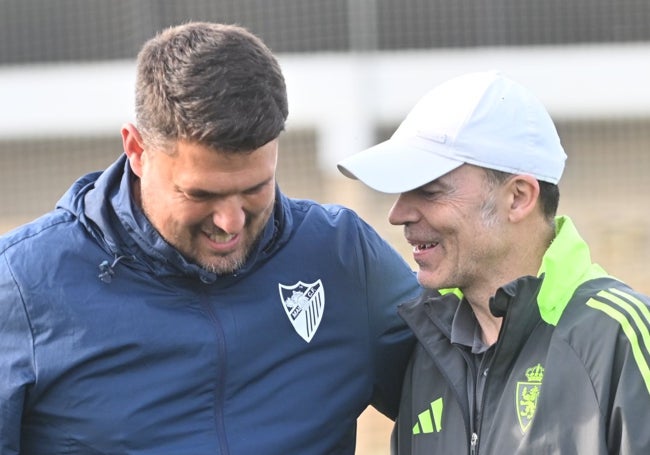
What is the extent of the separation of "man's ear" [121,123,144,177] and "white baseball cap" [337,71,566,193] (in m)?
0.49

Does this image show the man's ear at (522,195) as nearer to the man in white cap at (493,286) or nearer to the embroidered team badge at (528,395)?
the man in white cap at (493,286)

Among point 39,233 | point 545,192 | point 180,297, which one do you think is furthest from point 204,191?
point 545,192

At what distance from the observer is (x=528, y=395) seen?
8.77 feet

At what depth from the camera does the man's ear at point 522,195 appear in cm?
282

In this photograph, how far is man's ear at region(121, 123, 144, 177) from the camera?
2742 millimetres

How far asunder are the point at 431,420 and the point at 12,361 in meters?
0.97

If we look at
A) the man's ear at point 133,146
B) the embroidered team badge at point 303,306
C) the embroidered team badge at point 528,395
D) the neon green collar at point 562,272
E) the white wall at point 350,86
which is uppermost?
the man's ear at point 133,146

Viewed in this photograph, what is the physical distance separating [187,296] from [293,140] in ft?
26.9

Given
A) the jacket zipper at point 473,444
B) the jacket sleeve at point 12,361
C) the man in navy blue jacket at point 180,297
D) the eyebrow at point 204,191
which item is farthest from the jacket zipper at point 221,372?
the jacket zipper at point 473,444

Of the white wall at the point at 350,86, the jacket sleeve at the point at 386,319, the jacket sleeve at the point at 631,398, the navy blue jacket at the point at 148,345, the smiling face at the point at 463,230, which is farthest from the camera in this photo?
the white wall at the point at 350,86

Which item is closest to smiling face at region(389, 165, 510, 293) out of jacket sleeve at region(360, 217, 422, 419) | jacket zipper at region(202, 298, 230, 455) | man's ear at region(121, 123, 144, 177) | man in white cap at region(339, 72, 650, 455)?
man in white cap at region(339, 72, 650, 455)

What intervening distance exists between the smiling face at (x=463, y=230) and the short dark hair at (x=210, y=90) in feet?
1.40

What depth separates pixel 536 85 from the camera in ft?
33.9

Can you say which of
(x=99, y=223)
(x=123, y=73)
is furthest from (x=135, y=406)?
(x=123, y=73)
